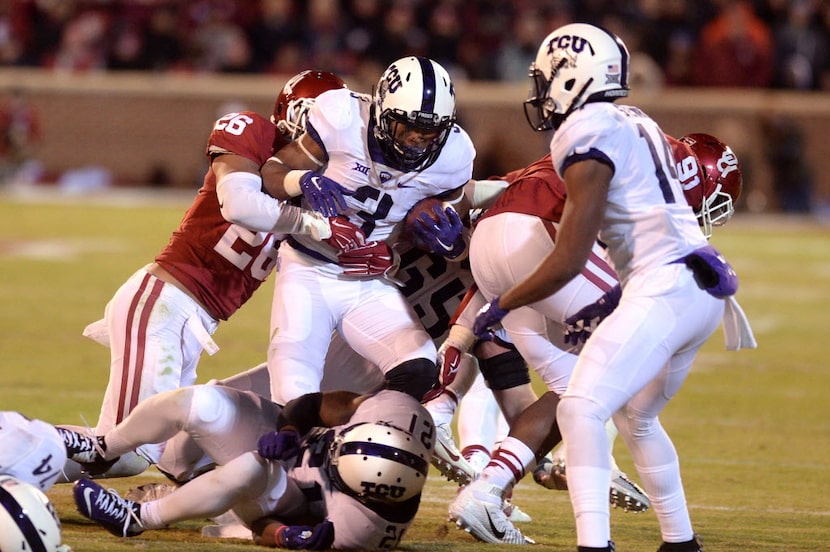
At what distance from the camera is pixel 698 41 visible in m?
17.8

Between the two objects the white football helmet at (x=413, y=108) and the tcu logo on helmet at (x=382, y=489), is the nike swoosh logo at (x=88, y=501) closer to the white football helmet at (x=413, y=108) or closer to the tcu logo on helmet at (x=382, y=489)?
the tcu logo on helmet at (x=382, y=489)

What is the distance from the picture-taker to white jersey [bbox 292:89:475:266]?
5113 mm

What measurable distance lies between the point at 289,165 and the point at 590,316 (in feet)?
4.46

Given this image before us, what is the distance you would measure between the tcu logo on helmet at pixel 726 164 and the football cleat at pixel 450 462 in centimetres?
148

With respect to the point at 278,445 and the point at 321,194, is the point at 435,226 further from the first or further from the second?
the point at 278,445

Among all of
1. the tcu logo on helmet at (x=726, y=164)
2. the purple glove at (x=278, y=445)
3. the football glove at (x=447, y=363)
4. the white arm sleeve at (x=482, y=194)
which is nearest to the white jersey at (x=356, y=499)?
the purple glove at (x=278, y=445)

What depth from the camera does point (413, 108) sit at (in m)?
4.89

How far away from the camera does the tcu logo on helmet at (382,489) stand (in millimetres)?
3984

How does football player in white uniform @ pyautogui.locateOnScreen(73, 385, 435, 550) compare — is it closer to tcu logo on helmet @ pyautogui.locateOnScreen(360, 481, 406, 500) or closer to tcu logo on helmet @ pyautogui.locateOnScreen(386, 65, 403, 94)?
tcu logo on helmet @ pyautogui.locateOnScreen(360, 481, 406, 500)

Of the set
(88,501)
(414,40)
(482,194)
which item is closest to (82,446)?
(88,501)

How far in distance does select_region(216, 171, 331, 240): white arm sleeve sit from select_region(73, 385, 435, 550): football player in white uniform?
2.56ft

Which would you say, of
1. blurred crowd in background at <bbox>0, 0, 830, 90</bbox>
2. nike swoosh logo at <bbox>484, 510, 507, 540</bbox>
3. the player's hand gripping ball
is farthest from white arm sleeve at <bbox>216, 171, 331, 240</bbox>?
blurred crowd in background at <bbox>0, 0, 830, 90</bbox>

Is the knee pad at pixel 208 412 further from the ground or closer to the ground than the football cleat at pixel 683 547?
further from the ground

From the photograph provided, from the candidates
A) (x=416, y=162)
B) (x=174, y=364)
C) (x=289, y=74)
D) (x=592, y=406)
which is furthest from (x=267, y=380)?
(x=289, y=74)
